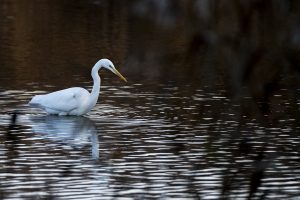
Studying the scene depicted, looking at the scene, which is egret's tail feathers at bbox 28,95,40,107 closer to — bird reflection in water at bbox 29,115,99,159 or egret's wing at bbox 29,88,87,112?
egret's wing at bbox 29,88,87,112

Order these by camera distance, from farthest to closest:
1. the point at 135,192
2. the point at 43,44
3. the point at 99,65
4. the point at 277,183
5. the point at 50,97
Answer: the point at 43,44
the point at 99,65
the point at 50,97
the point at 277,183
the point at 135,192

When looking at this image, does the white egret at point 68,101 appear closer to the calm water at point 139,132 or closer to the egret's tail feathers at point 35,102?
the egret's tail feathers at point 35,102

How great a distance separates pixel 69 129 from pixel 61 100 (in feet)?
3.41

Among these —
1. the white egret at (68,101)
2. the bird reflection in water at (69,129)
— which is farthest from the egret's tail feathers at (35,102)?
the bird reflection in water at (69,129)

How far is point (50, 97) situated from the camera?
12242mm

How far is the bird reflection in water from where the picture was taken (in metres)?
10.4

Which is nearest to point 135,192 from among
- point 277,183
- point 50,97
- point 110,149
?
point 277,183

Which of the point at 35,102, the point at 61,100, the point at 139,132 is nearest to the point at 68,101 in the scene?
the point at 61,100

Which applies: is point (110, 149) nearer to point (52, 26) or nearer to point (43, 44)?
point (43, 44)

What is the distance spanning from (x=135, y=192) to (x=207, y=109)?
172 inches

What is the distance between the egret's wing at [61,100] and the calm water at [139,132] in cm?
20

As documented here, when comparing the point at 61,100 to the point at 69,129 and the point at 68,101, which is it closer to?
the point at 68,101

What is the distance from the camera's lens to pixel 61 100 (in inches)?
484

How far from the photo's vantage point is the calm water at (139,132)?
11.7 feet
